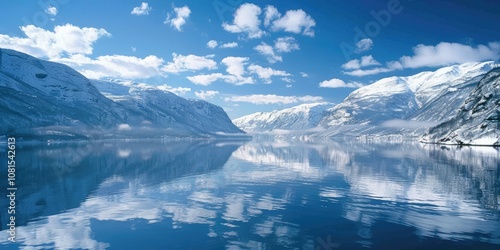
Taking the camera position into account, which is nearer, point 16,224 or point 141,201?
point 16,224

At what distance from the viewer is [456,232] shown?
33312mm

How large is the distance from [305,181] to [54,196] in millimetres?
49229

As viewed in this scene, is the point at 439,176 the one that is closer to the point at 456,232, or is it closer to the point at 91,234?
the point at 456,232

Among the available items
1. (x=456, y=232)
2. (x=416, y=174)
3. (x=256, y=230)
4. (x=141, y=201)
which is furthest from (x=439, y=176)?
(x=141, y=201)

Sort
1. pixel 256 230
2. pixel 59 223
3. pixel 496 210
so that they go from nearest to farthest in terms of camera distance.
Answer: pixel 256 230
pixel 59 223
pixel 496 210

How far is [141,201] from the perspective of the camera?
49312mm

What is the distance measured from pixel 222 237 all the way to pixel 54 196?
35.4 meters

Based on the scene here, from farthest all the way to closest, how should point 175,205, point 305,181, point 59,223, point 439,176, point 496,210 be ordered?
point 439,176 < point 305,181 < point 175,205 < point 496,210 < point 59,223

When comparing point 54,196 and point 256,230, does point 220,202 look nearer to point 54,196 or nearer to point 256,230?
point 256,230

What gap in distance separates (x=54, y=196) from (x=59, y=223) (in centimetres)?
1807

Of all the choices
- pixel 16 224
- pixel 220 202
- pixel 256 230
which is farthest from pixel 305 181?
pixel 16 224

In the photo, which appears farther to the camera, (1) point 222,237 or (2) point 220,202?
(2) point 220,202

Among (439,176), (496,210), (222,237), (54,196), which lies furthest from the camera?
(439,176)

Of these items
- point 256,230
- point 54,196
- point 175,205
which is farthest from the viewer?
point 54,196
